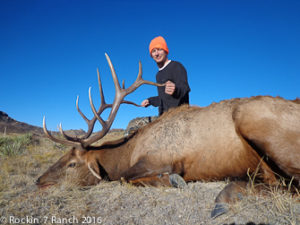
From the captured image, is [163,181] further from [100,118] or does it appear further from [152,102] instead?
[152,102]

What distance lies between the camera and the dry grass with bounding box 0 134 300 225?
179 centimetres

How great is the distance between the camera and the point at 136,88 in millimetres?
4133

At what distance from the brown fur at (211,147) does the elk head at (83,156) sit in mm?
17

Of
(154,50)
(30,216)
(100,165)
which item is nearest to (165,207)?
(30,216)

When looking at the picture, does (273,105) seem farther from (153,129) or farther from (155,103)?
(155,103)

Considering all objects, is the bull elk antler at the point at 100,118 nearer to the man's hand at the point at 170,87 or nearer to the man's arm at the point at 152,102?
the man's hand at the point at 170,87

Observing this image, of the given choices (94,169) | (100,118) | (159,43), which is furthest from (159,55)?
(94,169)

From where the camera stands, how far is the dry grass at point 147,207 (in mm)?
1786

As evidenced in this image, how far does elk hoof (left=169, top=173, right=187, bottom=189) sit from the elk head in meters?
1.36

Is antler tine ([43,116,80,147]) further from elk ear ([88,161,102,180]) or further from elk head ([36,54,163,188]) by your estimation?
A: elk ear ([88,161,102,180])

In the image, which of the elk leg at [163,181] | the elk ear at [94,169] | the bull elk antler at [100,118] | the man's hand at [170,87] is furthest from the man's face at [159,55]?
the elk leg at [163,181]

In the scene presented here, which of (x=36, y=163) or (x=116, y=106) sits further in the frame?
(x=36, y=163)

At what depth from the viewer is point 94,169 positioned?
3.60 metres

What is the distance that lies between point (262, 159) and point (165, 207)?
1.23 metres
